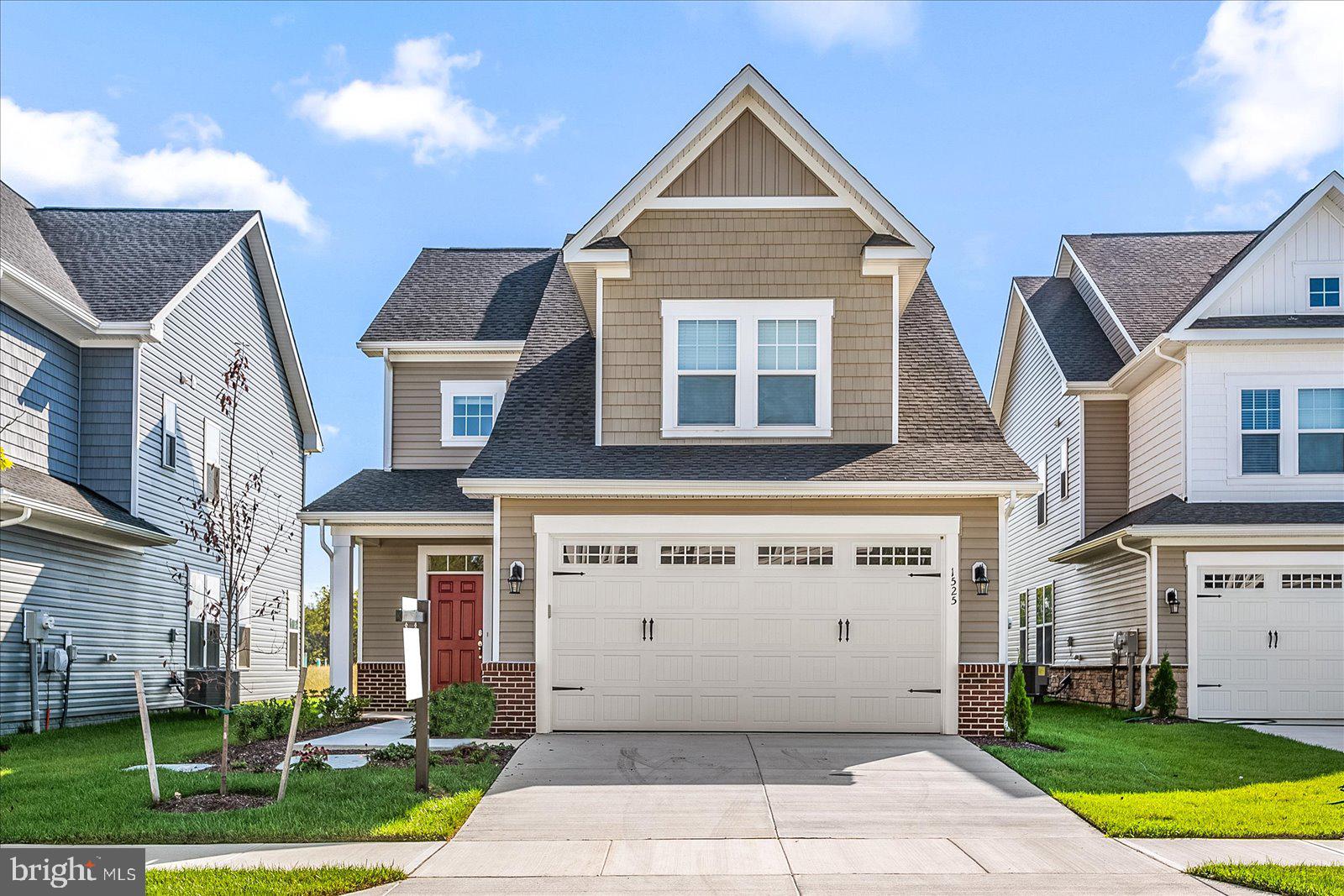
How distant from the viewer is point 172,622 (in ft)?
70.3

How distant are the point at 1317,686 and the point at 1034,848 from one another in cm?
1122

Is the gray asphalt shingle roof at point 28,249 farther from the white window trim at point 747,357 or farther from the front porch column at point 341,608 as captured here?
the white window trim at point 747,357

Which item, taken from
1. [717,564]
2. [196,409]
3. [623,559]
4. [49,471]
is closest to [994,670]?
[717,564]

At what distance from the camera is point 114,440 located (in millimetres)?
19062

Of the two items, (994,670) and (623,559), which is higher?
(623,559)

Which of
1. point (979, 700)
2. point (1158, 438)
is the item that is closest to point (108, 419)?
point (979, 700)

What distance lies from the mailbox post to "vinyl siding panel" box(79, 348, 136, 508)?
10.1m

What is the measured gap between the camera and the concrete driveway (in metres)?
7.85

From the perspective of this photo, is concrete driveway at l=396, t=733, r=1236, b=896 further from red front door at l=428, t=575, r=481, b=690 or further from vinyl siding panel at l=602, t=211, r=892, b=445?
red front door at l=428, t=575, r=481, b=690

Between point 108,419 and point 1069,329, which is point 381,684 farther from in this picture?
point 1069,329

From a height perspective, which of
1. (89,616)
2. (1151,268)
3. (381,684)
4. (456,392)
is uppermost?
(1151,268)

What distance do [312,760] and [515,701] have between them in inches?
137

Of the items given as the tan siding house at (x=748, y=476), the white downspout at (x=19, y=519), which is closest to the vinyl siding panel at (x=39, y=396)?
the white downspout at (x=19, y=519)

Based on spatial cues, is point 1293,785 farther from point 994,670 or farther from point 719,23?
point 719,23
